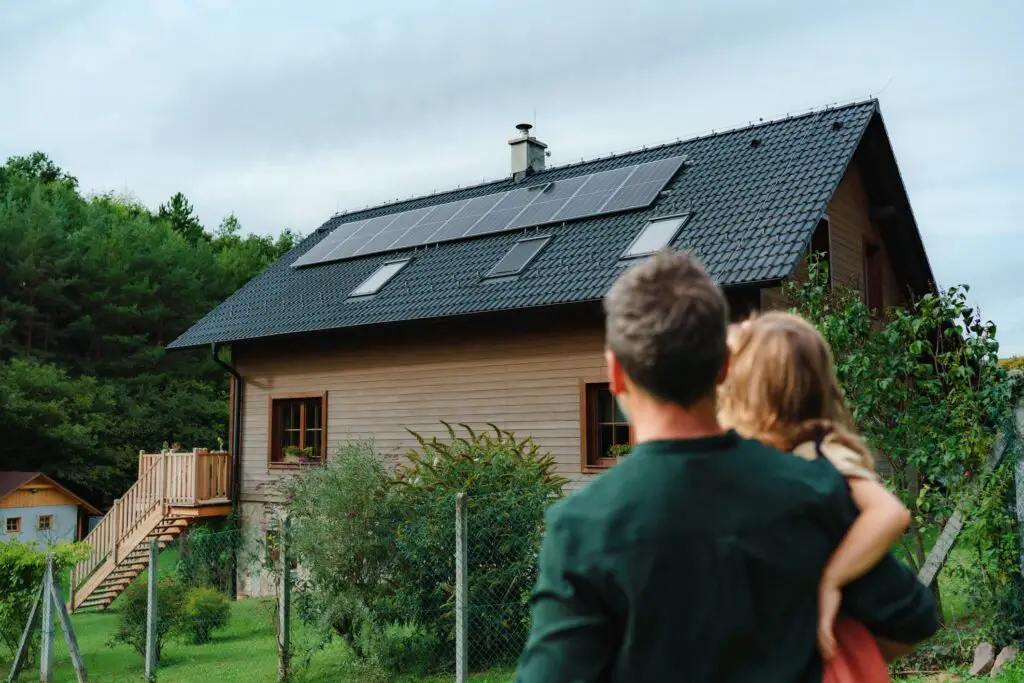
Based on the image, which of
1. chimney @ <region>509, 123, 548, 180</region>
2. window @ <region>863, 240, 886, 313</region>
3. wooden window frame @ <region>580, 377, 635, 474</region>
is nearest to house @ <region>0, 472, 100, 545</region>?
chimney @ <region>509, 123, 548, 180</region>

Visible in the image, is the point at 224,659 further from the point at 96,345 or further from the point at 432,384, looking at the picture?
the point at 96,345

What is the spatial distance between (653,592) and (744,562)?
0.56 ft

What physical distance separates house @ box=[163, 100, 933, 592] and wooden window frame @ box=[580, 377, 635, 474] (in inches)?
0.9

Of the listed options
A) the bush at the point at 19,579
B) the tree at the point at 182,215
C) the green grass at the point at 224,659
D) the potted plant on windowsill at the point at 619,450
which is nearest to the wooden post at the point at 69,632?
the green grass at the point at 224,659

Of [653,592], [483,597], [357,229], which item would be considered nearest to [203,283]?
[357,229]

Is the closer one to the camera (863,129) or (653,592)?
(653,592)

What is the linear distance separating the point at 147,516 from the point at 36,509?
794 centimetres

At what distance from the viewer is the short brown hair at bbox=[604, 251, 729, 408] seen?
159cm

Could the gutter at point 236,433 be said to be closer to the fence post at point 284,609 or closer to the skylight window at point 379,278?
the skylight window at point 379,278

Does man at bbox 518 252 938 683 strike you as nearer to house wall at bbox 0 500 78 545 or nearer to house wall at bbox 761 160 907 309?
house wall at bbox 761 160 907 309

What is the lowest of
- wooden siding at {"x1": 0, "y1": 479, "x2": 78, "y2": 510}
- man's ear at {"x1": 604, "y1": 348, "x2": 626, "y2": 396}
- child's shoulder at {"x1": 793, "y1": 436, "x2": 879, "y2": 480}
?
wooden siding at {"x1": 0, "y1": 479, "x2": 78, "y2": 510}

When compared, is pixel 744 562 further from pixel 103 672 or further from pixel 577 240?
pixel 577 240

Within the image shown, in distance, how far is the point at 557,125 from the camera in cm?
2127

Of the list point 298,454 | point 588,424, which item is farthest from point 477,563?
point 298,454
